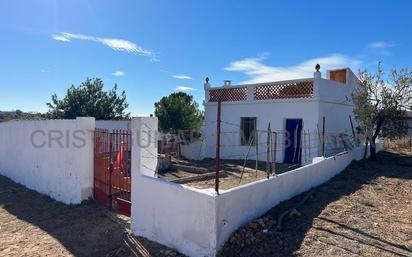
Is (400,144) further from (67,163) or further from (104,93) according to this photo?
(104,93)

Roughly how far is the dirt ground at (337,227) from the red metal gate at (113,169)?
2986mm

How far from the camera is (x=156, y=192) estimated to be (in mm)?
5586

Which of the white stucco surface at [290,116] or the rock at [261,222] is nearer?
the rock at [261,222]

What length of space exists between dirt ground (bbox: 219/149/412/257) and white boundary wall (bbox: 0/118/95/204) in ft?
15.3

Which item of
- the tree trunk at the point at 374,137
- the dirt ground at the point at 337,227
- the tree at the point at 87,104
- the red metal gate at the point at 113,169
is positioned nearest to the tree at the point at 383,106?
the tree trunk at the point at 374,137

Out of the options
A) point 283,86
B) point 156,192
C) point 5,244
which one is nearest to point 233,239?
point 156,192

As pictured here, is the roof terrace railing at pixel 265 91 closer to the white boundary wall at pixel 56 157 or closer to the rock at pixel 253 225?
the white boundary wall at pixel 56 157

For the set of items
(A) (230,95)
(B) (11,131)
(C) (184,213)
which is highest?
(A) (230,95)

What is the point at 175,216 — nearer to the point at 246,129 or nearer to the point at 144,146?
the point at 144,146

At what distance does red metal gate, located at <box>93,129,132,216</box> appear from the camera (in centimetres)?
686

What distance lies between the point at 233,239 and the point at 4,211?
6.41 meters

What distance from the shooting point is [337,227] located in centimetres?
536

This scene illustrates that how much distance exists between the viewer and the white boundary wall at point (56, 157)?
7.90m

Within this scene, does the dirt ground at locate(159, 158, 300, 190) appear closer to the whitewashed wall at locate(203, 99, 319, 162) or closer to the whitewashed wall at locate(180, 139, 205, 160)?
the whitewashed wall at locate(203, 99, 319, 162)
